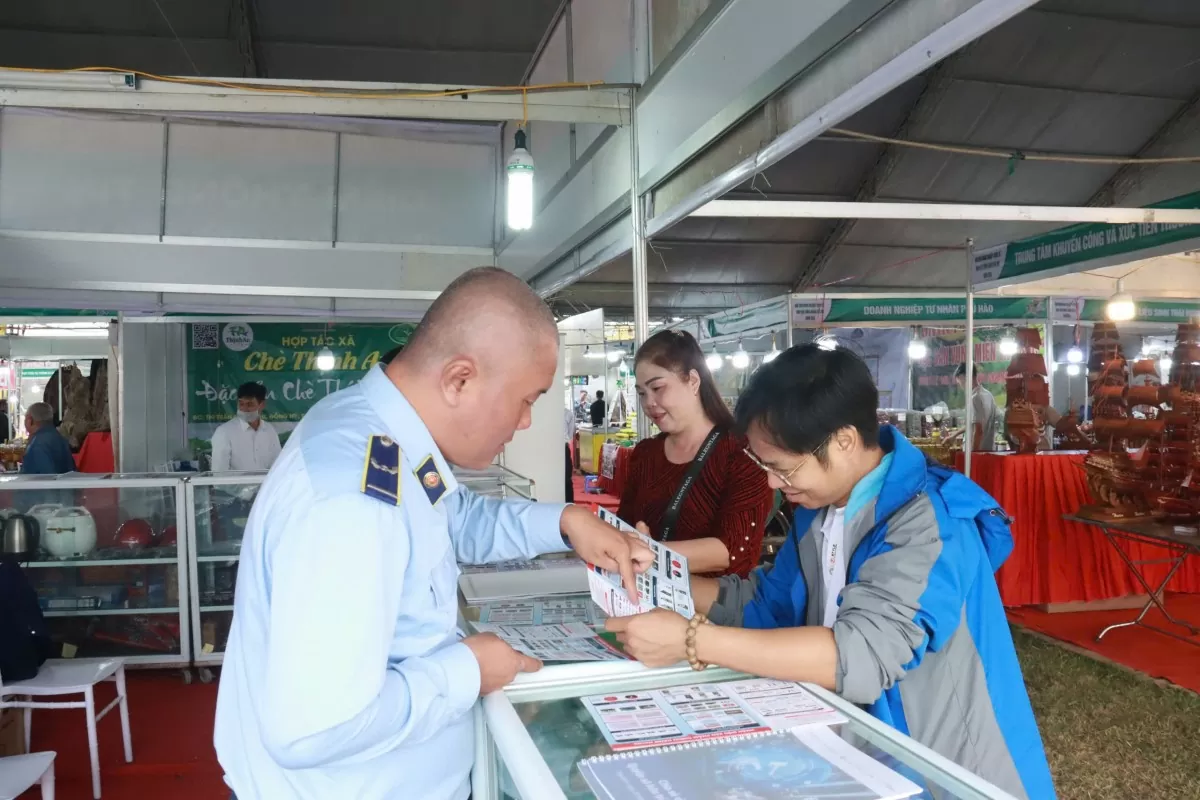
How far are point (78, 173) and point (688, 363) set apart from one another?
6.20 meters

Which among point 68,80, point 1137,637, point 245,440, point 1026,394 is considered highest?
point 68,80

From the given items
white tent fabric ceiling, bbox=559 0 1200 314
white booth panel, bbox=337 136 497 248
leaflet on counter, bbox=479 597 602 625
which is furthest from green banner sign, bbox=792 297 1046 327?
leaflet on counter, bbox=479 597 602 625

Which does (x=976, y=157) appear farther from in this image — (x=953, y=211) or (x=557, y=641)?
(x=557, y=641)

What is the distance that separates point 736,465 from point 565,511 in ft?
2.21

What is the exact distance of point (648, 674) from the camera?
1271 mm

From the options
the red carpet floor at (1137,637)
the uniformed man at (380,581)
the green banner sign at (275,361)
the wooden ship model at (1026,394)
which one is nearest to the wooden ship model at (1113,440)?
the wooden ship model at (1026,394)

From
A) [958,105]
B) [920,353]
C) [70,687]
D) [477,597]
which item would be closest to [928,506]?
[477,597]

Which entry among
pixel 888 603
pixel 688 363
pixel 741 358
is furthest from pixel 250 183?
pixel 741 358

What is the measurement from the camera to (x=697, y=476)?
7.25 feet

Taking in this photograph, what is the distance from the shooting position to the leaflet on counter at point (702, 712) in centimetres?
105

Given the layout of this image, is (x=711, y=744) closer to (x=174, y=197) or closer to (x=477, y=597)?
(x=477, y=597)

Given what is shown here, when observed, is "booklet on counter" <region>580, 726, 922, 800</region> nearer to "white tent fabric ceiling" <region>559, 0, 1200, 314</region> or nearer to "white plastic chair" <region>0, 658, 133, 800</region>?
"white plastic chair" <region>0, 658, 133, 800</region>

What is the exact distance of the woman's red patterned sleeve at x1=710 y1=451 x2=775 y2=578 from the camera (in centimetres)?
209

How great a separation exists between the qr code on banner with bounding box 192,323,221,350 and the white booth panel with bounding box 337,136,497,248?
9.09ft
